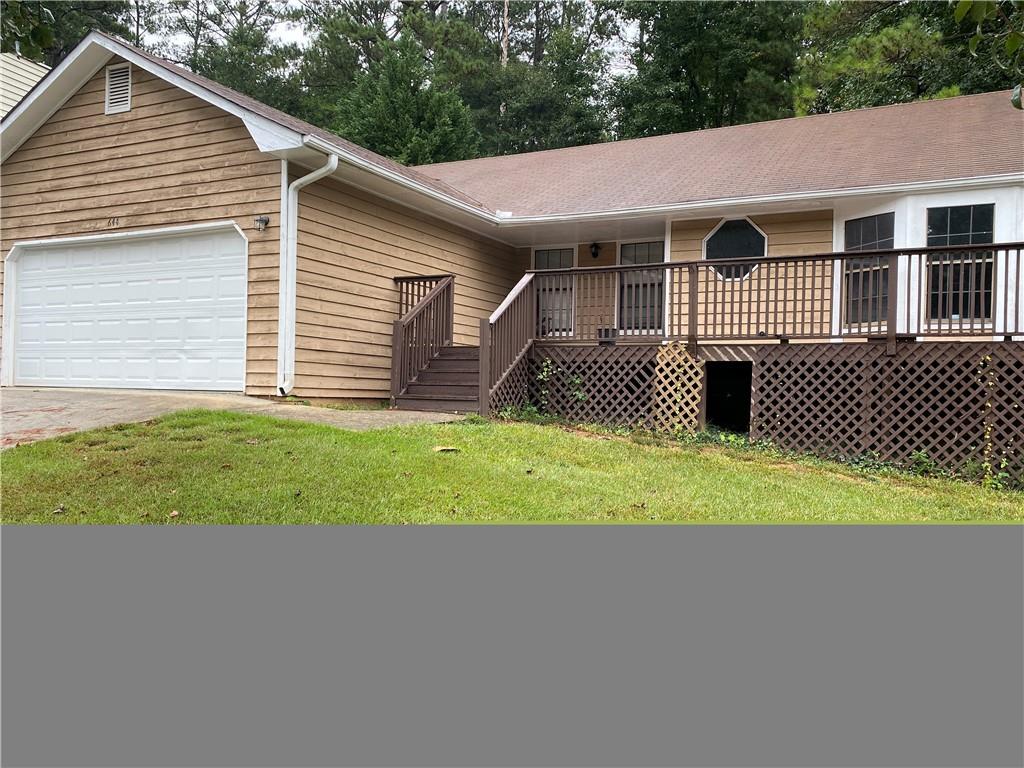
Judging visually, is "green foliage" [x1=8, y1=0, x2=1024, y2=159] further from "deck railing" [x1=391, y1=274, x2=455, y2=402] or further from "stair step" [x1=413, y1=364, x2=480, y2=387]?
"stair step" [x1=413, y1=364, x2=480, y2=387]

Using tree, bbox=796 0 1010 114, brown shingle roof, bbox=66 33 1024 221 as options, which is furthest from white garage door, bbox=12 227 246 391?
tree, bbox=796 0 1010 114

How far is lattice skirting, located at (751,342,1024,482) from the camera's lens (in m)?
8.42

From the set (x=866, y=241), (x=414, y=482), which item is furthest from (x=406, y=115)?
(x=414, y=482)

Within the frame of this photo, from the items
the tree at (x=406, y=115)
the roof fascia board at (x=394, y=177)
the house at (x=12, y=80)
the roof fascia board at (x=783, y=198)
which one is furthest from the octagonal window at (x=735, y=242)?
the house at (x=12, y=80)

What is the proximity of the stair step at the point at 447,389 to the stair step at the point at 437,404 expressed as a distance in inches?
2.5

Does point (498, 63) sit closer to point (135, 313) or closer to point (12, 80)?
point (12, 80)

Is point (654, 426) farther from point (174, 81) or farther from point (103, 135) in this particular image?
point (103, 135)

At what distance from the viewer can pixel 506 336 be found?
400 inches

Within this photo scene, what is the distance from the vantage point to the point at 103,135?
11258mm

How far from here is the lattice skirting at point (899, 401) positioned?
27.6 ft

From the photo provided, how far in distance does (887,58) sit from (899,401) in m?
9.02

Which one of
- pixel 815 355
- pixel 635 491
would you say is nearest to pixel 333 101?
pixel 815 355

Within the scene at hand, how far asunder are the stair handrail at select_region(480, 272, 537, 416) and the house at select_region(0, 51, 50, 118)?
423 inches

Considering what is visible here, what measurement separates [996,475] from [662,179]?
274 inches
